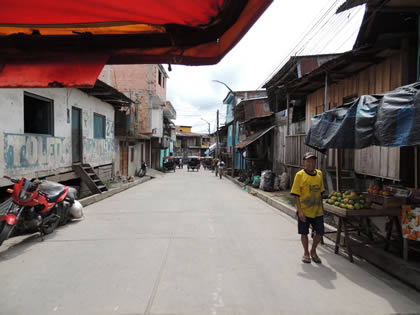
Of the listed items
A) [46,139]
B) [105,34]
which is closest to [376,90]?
[105,34]

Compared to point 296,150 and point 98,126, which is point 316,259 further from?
point 98,126

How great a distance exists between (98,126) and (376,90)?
13.6 m

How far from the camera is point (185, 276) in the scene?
4105 millimetres

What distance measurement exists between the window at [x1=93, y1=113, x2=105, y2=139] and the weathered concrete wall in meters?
0.31

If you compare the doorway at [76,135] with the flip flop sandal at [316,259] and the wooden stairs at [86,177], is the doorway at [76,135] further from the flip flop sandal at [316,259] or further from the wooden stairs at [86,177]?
the flip flop sandal at [316,259]

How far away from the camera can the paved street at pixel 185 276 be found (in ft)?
10.8

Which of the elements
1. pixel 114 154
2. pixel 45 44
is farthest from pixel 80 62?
pixel 114 154

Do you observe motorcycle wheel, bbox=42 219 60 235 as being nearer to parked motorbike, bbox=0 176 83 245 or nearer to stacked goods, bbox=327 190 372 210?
parked motorbike, bbox=0 176 83 245

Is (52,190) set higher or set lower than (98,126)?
lower

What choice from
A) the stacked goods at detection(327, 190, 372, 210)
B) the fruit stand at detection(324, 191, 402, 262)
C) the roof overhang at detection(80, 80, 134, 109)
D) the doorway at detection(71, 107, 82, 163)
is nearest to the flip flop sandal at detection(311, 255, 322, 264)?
the fruit stand at detection(324, 191, 402, 262)

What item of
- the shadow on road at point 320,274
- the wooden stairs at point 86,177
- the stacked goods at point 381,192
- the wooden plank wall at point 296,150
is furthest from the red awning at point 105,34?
the wooden stairs at point 86,177

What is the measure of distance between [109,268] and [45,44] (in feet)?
11.1

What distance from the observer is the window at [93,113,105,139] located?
49.1 ft

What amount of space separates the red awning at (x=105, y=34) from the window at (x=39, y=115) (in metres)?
8.73
